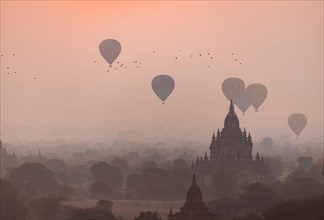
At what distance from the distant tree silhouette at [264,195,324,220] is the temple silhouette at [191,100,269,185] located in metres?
56.3

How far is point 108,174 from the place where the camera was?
164 m

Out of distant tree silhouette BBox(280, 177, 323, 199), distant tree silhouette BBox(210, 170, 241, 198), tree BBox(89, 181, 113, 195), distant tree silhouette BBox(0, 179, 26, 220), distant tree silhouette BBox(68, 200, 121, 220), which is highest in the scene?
tree BBox(89, 181, 113, 195)

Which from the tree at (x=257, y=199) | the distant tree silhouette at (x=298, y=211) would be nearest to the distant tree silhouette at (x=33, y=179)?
the tree at (x=257, y=199)

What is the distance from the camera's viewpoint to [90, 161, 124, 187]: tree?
160m

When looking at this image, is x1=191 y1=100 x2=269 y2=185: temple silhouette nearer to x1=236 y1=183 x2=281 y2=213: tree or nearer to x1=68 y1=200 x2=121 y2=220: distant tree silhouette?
x1=236 y1=183 x2=281 y2=213: tree

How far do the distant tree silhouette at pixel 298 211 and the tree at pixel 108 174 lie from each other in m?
73.8

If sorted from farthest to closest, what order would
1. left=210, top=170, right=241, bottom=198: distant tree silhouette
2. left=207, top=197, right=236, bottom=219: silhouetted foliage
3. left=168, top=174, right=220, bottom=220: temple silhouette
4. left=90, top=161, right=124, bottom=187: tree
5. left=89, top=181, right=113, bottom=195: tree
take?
left=90, top=161, right=124, bottom=187: tree, left=89, top=181, right=113, bottom=195: tree, left=210, top=170, right=241, bottom=198: distant tree silhouette, left=207, top=197, right=236, bottom=219: silhouetted foliage, left=168, top=174, right=220, bottom=220: temple silhouette

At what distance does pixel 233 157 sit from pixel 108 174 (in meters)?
26.8

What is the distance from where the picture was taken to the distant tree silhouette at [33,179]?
144 meters

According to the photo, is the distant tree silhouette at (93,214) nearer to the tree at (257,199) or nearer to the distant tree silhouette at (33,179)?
the tree at (257,199)

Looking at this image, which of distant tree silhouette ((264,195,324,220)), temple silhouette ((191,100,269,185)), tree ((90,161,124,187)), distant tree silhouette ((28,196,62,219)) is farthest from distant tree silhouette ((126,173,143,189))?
distant tree silhouette ((264,195,324,220))

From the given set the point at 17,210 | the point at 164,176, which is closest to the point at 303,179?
the point at 164,176

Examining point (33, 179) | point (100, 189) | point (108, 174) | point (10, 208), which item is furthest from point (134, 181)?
point (10, 208)

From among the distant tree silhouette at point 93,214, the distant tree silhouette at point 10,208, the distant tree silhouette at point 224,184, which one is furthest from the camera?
the distant tree silhouette at point 224,184
